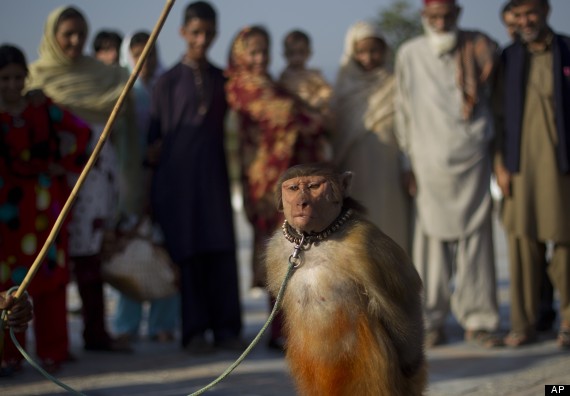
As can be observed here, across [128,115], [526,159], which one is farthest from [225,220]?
[526,159]

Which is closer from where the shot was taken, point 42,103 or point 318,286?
point 318,286

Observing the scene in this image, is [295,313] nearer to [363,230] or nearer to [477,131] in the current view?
[363,230]

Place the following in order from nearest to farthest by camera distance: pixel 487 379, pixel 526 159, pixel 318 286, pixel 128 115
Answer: pixel 318 286, pixel 487 379, pixel 526 159, pixel 128 115

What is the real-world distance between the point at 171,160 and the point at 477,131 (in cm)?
207

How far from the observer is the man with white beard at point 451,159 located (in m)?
6.18

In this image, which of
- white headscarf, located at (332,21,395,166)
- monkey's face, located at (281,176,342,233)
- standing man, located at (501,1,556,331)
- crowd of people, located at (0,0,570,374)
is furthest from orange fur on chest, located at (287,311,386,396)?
standing man, located at (501,1,556,331)

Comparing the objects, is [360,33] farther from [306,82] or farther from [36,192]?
[36,192]

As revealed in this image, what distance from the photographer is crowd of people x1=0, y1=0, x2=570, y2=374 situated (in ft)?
20.0

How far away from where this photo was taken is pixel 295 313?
11.5 feet

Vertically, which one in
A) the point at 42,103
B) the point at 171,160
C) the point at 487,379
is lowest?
the point at 487,379

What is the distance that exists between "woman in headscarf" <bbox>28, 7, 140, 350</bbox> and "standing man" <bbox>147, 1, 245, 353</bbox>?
33 cm

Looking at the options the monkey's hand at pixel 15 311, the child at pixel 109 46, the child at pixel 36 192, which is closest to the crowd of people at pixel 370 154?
the child at pixel 36 192

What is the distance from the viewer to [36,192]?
5.64m

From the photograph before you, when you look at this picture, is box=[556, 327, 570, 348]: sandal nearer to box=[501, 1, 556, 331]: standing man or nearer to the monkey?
box=[501, 1, 556, 331]: standing man
